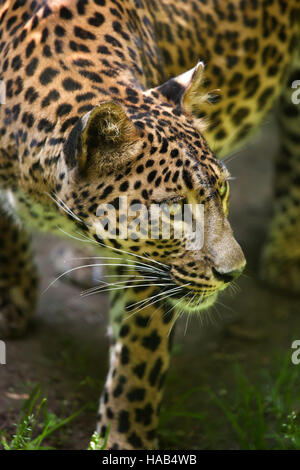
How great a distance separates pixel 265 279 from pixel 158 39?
10.7 feet

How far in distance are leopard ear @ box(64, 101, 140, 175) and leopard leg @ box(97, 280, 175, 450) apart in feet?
3.94

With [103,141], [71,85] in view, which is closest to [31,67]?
[71,85]

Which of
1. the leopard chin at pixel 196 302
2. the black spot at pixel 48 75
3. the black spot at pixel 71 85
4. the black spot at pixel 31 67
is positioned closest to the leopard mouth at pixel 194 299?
the leopard chin at pixel 196 302

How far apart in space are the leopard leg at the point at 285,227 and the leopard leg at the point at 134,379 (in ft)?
9.64

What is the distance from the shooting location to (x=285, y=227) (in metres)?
7.65

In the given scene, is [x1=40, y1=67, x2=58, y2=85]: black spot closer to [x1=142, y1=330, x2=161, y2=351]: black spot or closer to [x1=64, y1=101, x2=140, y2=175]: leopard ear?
[x1=64, y1=101, x2=140, y2=175]: leopard ear

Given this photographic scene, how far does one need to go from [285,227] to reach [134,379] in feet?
10.7

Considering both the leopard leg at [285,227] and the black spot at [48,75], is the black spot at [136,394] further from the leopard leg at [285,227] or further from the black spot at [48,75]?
the leopard leg at [285,227]

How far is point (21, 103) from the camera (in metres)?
4.29

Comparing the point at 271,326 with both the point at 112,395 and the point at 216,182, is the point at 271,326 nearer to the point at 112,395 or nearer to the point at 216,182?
the point at 112,395

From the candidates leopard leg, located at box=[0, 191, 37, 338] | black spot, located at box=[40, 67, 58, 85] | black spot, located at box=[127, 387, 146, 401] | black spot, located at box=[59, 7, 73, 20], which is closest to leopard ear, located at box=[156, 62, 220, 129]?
black spot, located at box=[40, 67, 58, 85]

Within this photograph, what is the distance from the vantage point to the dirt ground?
5488mm

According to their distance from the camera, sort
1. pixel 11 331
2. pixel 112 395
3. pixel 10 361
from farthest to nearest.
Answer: pixel 11 331
pixel 10 361
pixel 112 395
